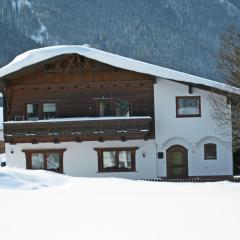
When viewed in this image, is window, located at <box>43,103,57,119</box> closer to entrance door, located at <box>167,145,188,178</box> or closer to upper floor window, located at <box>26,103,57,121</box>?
upper floor window, located at <box>26,103,57,121</box>

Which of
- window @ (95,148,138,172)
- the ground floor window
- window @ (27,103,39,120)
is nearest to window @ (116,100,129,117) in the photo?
window @ (95,148,138,172)

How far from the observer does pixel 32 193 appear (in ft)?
39.0

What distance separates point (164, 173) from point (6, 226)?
60.9 ft

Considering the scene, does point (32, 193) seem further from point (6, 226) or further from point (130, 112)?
point (130, 112)

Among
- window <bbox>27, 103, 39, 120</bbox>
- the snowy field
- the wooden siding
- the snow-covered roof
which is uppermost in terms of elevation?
the snow-covered roof

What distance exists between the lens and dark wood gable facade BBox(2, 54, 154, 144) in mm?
25531

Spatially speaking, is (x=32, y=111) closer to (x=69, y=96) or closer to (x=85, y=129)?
(x=69, y=96)

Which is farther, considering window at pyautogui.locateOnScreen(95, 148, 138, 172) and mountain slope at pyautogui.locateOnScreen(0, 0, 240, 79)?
mountain slope at pyautogui.locateOnScreen(0, 0, 240, 79)

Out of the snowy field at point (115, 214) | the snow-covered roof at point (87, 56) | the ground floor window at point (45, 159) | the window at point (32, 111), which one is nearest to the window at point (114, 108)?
the snow-covered roof at point (87, 56)

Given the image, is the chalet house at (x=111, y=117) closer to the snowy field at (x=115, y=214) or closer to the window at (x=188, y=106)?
the window at (x=188, y=106)

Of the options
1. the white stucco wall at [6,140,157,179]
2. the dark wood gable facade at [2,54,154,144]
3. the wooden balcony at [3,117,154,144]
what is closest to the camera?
the wooden balcony at [3,117,154,144]

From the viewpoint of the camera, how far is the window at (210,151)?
26000 mm

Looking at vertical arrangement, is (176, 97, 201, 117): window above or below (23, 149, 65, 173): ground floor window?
above

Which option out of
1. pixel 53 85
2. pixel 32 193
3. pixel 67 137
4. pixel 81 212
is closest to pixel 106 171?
pixel 67 137
